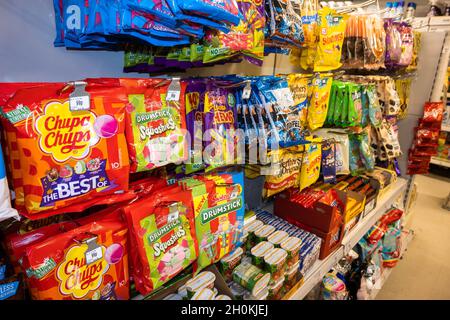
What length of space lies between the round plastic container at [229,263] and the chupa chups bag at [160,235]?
0.92 feet

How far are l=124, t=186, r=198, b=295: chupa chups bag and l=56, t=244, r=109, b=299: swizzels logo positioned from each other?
0.36 ft

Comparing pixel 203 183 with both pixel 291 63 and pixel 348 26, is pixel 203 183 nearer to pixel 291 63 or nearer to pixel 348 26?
pixel 291 63

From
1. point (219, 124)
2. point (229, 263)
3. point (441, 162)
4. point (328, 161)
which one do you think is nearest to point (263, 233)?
point (229, 263)

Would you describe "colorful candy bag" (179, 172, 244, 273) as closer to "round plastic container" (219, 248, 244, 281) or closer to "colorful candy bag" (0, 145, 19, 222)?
"round plastic container" (219, 248, 244, 281)

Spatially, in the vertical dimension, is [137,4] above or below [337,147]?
above

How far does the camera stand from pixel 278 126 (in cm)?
119

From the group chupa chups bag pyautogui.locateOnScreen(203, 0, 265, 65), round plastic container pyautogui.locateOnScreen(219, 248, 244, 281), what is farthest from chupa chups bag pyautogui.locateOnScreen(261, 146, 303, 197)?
chupa chups bag pyautogui.locateOnScreen(203, 0, 265, 65)

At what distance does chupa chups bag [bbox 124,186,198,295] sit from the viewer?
851mm

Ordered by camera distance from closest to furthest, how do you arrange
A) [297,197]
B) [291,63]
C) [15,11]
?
[15,11], [297,197], [291,63]

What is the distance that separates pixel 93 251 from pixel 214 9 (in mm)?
703

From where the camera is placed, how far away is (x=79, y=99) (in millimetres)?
703

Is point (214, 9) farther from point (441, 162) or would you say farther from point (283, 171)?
point (441, 162)
